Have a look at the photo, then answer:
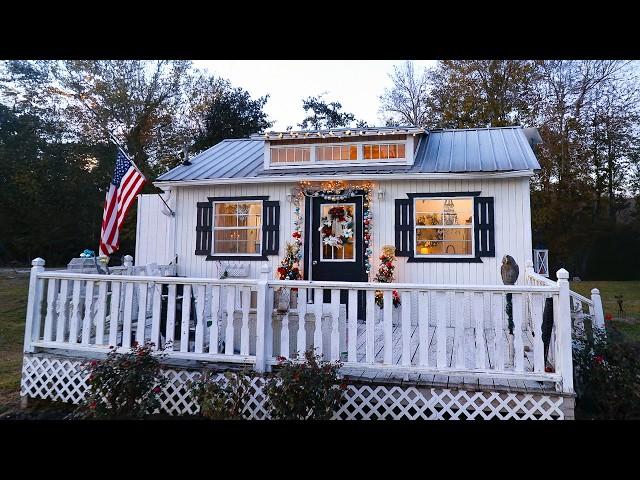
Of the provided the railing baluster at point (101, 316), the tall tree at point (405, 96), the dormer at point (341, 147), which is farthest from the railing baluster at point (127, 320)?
the tall tree at point (405, 96)

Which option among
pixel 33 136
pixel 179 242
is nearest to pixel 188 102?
pixel 33 136

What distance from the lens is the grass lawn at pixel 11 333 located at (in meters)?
4.50

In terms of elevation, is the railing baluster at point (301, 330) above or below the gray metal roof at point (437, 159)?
below

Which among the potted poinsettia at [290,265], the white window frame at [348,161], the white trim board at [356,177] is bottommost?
the potted poinsettia at [290,265]

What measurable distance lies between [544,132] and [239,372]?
17653 millimetres

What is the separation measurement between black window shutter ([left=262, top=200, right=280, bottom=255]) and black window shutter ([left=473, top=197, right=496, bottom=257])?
3196 millimetres

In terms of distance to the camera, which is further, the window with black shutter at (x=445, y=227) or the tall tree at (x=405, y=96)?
the tall tree at (x=405, y=96)

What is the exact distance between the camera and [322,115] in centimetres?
2236

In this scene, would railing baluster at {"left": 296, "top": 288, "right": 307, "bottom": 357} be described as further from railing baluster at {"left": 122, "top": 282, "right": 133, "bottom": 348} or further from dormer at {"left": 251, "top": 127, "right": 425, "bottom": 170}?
dormer at {"left": 251, "top": 127, "right": 425, "bottom": 170}

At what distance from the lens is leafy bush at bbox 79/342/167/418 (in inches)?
133

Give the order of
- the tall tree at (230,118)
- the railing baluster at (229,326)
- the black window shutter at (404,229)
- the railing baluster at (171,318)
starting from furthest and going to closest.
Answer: the tall tree at (230,118), the black window shutter at (404,229), the railing baluster at (171,318), the railing baluster at (229,326)

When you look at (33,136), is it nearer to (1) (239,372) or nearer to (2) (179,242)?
(2) (179,242)

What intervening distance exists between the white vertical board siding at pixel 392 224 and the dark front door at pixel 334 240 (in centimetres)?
28

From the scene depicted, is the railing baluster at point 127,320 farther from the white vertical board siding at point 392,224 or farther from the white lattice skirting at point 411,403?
the white vertical board siding at point 392,224
